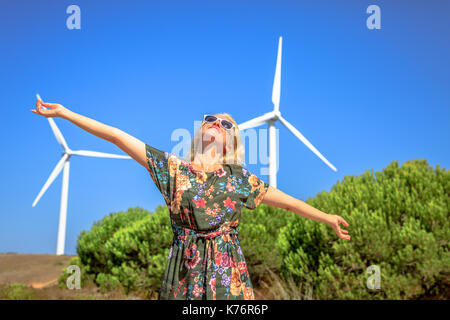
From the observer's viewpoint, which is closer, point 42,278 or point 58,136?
Result: point 42,278

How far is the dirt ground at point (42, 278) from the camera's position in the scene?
14828 mm

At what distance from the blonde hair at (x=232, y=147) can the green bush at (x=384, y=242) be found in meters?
8.03

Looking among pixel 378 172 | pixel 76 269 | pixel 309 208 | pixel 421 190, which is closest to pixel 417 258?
pixel 421 190

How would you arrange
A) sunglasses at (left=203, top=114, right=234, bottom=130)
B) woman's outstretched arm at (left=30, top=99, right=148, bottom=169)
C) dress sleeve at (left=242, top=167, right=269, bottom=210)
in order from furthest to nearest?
sunglasses at (left=203, top=114, right=234, bottom=130) → dress sleeve at (left=242, top=167, right=269, bottom=210) → woman's outstretched arm at (left=30, top=99, right=148, bottom=169)

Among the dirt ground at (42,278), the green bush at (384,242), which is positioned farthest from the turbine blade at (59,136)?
the green bush at (384,242)

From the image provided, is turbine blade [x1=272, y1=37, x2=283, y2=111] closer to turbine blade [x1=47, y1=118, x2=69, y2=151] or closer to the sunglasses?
turbine blade [x1=47, y1=118, x2=69, y2=151]

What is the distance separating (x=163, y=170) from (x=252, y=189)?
851mm

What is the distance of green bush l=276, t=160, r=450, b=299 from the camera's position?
1073 centimetres

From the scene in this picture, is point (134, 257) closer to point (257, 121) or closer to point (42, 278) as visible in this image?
point (42, 278)

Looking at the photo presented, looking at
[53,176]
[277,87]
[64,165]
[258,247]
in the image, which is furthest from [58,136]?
[258,247]

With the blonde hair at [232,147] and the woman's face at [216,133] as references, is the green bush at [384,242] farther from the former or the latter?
the woman's face at [216,133]

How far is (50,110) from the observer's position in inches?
143

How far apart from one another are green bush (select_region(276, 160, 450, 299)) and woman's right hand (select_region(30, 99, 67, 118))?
30.1ft

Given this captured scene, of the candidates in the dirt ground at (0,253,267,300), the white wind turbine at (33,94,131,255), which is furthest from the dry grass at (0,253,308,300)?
the white wind turbine at (33,94,131,255)
